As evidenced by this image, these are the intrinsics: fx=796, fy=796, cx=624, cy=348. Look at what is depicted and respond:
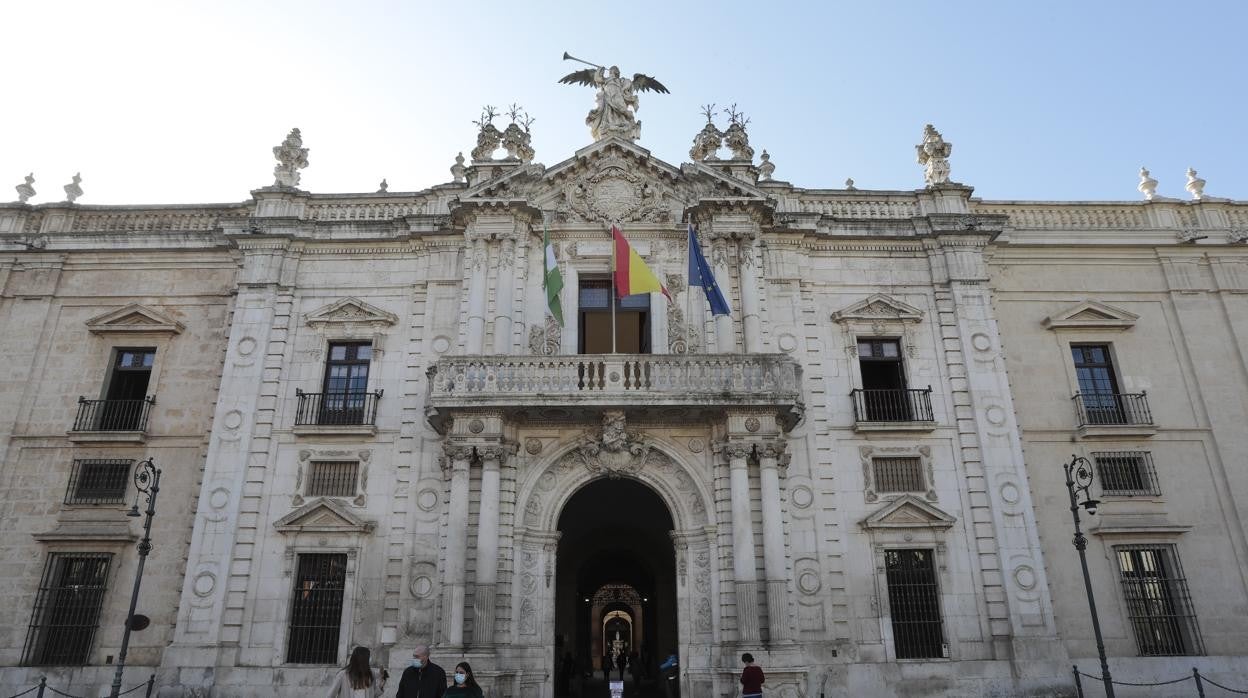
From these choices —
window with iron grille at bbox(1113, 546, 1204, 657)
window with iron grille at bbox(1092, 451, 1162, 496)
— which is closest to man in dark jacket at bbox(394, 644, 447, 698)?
window with iron grille at bbox(1113, 546, 1204, 657)

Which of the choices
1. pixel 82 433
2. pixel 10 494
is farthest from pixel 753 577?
pixel 10 494

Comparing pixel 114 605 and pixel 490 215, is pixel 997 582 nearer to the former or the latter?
pixel 490 215

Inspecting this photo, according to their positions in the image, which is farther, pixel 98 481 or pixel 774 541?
pixel 98 481

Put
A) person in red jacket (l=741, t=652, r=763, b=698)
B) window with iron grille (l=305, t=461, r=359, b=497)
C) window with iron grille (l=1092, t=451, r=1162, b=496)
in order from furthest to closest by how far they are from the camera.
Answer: window with iron grille (l=1092, t=451, r=1162, b=496) < window with iron grille (l=305, t=461, r=359, b=497) < person in red jacket (l=741, t=652, r=763, b=698)

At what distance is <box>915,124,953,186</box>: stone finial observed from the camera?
2119cm

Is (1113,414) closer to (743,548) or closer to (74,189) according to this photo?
(743,548)

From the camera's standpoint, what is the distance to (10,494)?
59.9 feet

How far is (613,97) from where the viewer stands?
21.4 meters

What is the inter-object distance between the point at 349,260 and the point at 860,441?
1332 cm

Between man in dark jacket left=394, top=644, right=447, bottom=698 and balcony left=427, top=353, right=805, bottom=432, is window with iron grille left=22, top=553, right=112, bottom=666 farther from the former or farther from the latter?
man in dark jacket left=394, top=644, right=447, bottom=698

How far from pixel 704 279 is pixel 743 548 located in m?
5.83

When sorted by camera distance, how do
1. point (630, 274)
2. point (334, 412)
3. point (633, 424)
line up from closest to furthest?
point (633, 424), point (630, 274), point (334, 412)

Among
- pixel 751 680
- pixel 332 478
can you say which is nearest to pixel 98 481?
pixel 332 478

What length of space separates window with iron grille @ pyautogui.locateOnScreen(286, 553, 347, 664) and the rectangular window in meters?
7.64
